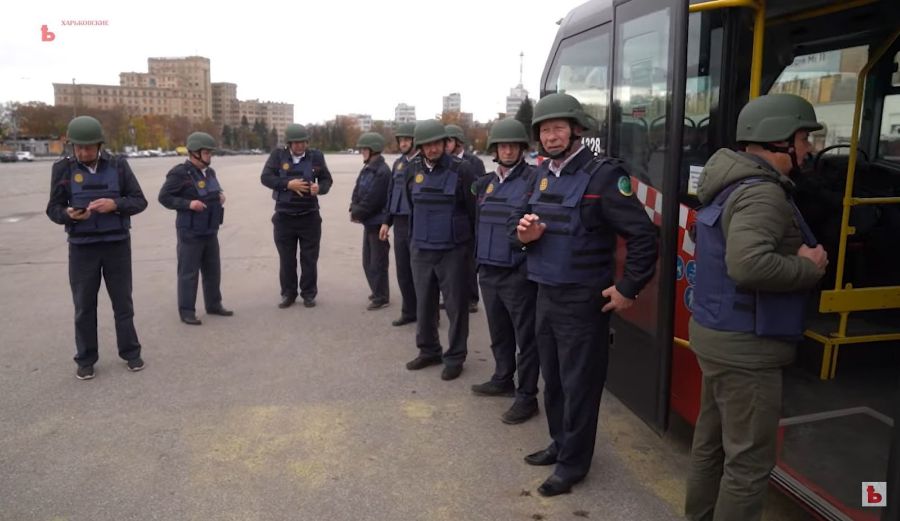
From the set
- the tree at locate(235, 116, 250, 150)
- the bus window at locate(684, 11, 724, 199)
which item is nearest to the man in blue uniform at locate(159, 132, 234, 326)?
the bus window at locate(684, 11, 724, 199)

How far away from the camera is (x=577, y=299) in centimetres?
318

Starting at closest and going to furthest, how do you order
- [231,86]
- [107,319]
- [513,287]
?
[513,287] → [107,319] → [231,86]

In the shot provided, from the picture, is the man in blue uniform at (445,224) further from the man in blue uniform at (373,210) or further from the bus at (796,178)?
the man in blue uniform at (373,210)

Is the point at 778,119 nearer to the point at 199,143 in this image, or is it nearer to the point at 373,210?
the point at 373,210

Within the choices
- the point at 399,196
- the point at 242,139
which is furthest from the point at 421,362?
the point at 242,139

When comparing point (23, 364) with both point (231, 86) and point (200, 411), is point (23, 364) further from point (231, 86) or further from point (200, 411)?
point (231, 86)

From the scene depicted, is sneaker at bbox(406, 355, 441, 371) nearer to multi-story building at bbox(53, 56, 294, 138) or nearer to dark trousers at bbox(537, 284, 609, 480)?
dark trousers at bbox(537, 284, 609, 480)

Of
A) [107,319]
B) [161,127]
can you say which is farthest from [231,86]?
[107,319]

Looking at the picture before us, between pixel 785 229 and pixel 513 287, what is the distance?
79.6 inches

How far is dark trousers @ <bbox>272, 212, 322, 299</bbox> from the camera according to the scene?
23.4ft

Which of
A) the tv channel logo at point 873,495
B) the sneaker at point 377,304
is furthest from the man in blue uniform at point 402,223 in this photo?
the tv channel logo at point 873,495

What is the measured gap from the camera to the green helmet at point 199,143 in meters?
6.51

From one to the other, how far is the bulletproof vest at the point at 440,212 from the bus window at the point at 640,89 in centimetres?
151

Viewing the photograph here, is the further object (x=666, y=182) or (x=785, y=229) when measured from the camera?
(x=666, y=182)
